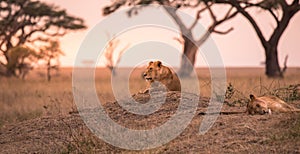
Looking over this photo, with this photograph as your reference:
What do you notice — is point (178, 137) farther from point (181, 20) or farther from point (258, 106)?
point (181, 20)

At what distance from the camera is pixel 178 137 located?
612cm

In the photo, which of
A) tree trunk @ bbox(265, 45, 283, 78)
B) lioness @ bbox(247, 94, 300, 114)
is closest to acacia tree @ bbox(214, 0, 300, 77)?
tree trunk @ bbox(265, 45, 283, 78)

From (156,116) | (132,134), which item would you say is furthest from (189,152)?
(156,116)

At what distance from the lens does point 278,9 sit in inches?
888

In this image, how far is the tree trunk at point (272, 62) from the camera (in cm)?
2195

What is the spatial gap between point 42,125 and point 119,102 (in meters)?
1.02

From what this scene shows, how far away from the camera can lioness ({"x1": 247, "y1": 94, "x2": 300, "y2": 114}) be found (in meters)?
6.46

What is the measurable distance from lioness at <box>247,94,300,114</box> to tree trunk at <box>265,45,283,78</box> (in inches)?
614

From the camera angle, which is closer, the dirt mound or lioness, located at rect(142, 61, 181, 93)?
the dirt mound

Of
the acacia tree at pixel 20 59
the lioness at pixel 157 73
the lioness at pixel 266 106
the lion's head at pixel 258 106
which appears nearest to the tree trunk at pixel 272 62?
the acacia tree at pixel 20 59

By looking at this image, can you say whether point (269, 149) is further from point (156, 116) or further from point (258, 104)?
point (156, 116)

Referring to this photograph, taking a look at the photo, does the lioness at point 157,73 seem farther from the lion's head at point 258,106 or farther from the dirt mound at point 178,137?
the lion's head at point 258,106

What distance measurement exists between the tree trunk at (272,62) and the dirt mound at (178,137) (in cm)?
1458

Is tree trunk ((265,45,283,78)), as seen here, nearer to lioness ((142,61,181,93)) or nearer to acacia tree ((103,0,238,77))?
acacia tree ((103,0,238,77))
